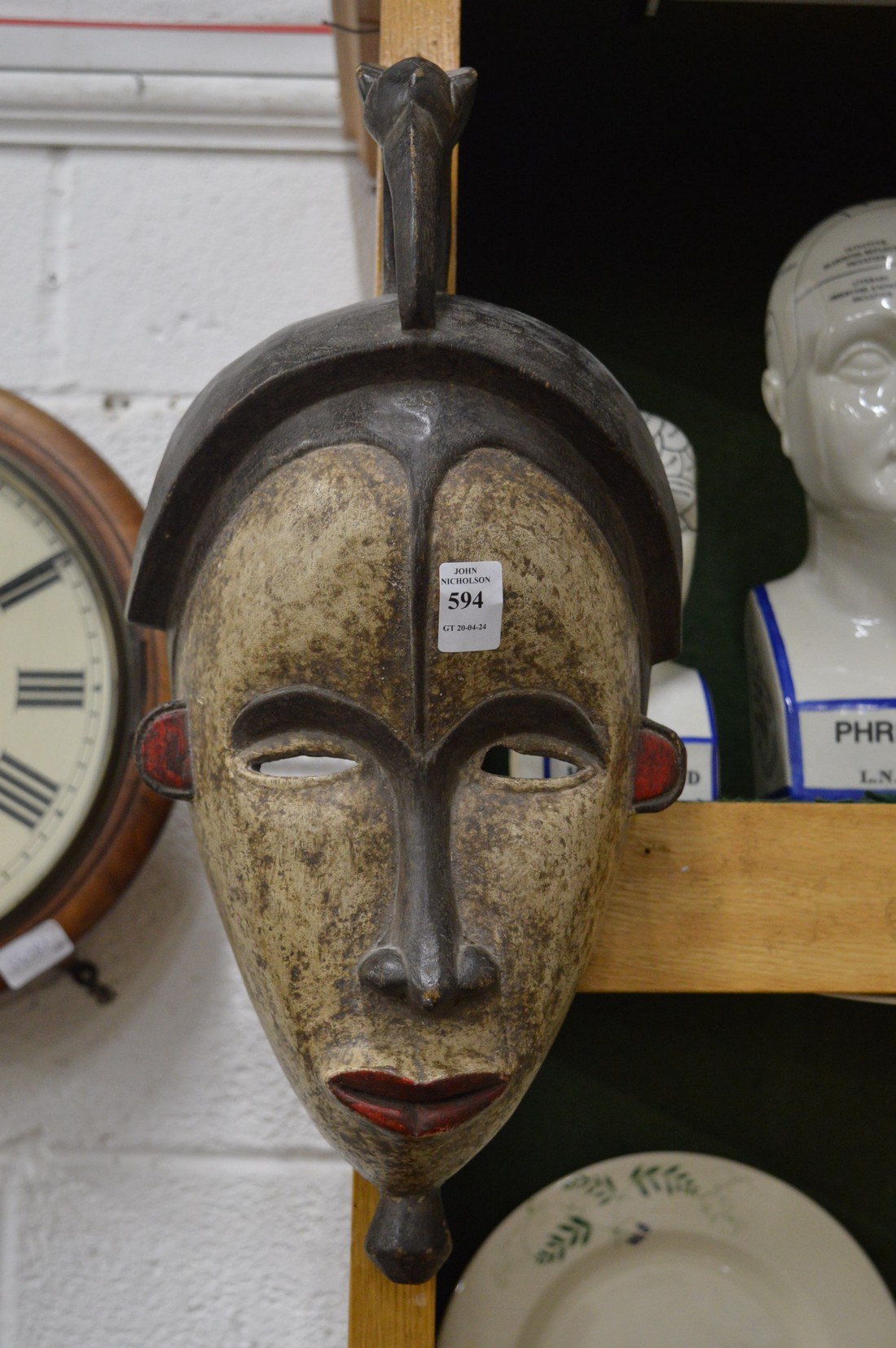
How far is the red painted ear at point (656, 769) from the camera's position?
60 cm

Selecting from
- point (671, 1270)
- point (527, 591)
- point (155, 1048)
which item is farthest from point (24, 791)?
point (671, 1270)

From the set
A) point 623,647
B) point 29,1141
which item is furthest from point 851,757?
point 29,1141

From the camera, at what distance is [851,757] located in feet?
2.52

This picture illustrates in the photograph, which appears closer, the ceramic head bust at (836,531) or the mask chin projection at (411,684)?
the mask chin projection at (411,684)

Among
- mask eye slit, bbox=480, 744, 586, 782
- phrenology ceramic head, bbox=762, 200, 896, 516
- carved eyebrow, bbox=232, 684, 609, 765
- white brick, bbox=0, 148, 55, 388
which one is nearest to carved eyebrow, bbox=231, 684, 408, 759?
carved eyebrow, bbox=232, 684, 609, 765

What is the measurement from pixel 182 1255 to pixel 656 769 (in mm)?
555

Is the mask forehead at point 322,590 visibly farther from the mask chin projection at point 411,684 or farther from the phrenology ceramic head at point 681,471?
the phrenology ceramic head at point 681,471

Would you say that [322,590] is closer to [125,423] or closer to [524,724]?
[524,724]

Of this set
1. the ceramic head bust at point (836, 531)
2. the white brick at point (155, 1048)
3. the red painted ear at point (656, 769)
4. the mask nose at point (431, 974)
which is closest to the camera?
the mask nose at point (431, 974)

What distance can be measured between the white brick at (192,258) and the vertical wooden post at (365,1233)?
29 cm

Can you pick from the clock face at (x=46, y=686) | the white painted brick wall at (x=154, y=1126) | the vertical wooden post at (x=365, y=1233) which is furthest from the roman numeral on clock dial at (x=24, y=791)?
the vertical wooden post at (x=365, y=1233)

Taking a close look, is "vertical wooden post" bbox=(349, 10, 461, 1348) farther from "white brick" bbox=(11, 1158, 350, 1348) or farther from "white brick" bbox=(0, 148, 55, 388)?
"white brick" bbox=(0, 148, 55, 388)

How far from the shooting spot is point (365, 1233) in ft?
2.26

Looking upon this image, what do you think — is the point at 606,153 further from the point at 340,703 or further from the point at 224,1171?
the point at 224,1171
